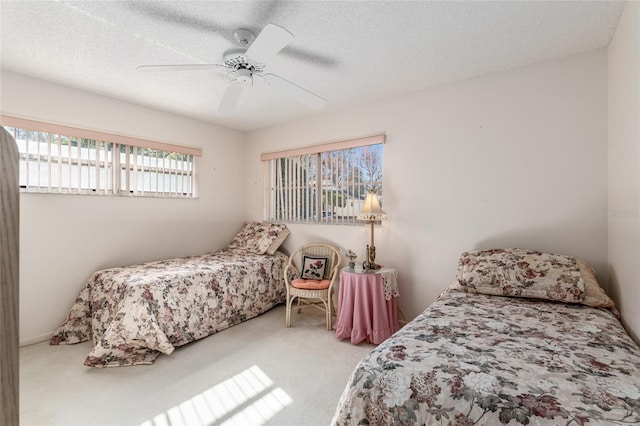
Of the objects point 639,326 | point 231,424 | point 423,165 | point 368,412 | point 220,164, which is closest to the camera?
point 368,412

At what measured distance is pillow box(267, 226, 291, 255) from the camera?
389 centimetres

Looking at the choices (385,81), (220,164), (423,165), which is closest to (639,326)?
(423,165)

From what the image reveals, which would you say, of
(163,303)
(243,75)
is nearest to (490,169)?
(243,75)

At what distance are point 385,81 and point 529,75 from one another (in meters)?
1.18

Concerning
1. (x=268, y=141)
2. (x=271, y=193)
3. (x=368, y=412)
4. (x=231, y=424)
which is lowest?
(x=231, y=424)

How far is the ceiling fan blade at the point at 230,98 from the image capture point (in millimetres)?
2235

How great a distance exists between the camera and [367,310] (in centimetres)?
272

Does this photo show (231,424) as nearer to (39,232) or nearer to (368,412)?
(368,412)

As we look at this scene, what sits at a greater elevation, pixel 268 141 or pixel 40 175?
pixel 268 141

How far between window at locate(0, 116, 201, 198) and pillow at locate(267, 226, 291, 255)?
129cm

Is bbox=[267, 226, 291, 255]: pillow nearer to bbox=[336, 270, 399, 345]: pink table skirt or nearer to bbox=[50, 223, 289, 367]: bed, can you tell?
bbox=[50, 223, 289, 367]: bed

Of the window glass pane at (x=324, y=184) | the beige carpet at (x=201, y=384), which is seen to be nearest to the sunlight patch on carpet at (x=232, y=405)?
the beige carpet at (x=201, y=384)

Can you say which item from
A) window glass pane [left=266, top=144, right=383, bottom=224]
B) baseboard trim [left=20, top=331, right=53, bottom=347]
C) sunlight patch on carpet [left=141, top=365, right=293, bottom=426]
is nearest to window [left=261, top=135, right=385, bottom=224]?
window glass pane [left=266, top=144, right=383, bottom=224]

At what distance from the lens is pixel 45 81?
2.77m
